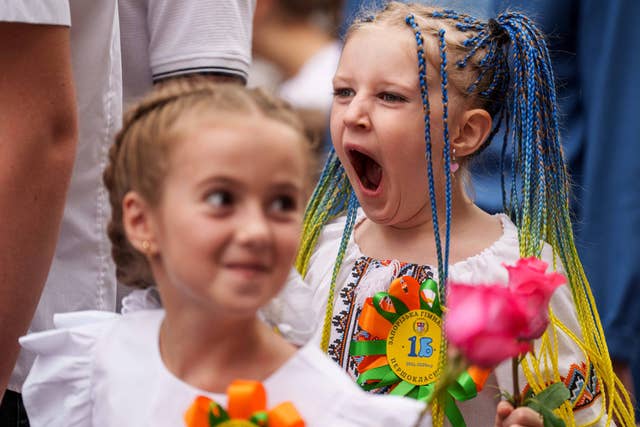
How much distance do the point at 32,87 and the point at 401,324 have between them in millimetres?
804

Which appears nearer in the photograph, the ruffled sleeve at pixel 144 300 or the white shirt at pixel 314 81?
the ruffled sleeve at pixel 144 300

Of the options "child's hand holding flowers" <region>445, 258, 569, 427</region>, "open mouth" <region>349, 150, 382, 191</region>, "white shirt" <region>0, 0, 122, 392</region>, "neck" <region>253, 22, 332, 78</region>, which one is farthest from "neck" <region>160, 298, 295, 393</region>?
"neck" <region>253, 22, 332, 78</region>

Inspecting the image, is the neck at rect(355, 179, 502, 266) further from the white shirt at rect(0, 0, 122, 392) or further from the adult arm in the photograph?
the adult arm

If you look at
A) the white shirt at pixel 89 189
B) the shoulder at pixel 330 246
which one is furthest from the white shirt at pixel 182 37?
the shoulder at pixel 330 246

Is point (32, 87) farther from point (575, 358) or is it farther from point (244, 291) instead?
point (575, 358)

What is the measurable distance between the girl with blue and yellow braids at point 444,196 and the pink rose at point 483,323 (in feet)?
2.09

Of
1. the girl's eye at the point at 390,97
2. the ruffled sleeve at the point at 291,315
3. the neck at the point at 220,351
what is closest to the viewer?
the neck at the point at 220,351

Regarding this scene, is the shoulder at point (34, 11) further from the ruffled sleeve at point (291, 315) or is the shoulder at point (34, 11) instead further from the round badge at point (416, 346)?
the round badge at point (416, 346)

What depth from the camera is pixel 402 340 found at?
1.84m

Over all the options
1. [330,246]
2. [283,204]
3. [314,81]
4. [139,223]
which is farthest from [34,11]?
[314,81]

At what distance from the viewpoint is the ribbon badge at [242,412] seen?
3.94 ft

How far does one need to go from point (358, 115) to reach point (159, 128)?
656 millimetres

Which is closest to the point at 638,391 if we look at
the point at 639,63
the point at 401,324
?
the point at 639,63

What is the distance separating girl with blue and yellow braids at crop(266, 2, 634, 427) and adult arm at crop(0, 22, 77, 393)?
600 mm
